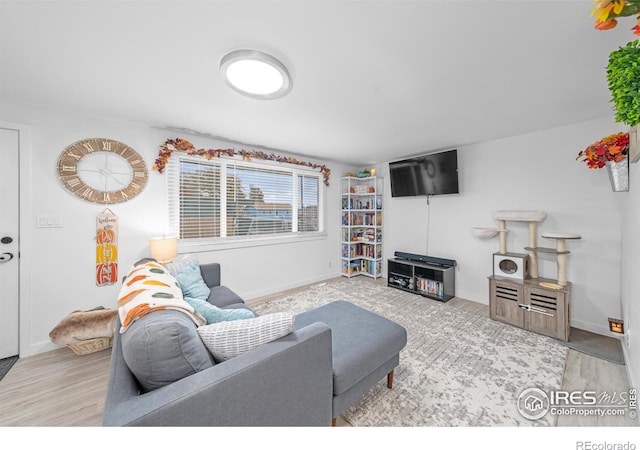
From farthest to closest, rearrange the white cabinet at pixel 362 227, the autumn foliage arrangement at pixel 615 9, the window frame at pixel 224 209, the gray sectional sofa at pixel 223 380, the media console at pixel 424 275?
1. the white cabinet at pixel 362 227
2. the media console at pixel 424 275
3. the window frame at pixel 224 209
4. the gray sectional sofa at pixel 223 380
5. the autumn foliage arrangement at pixel 615 9

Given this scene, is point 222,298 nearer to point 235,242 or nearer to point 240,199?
point 235,242

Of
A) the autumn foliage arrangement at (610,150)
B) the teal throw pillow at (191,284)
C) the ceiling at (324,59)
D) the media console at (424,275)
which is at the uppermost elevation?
the ceiling at (324,59)

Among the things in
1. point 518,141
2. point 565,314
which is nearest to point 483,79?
point 518,141

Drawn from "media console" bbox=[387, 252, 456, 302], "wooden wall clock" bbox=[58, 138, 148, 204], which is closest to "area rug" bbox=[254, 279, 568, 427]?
"media console" bbox=[387, 252, 456, 302]

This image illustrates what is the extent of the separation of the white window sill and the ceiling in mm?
1428

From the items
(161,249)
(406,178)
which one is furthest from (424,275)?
(161,249)

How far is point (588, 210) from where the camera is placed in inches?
98.4

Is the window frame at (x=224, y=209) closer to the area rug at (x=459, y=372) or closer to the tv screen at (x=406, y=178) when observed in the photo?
the area rug at (x=459, y=372)

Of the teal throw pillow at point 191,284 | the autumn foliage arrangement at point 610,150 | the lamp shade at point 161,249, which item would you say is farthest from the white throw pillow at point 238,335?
the autumn foliage arrangement at point 610,150

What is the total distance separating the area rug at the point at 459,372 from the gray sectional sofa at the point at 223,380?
402mm

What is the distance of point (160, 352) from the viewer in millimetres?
895

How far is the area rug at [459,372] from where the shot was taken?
1472 millimetres

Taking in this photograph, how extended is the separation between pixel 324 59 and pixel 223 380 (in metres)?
1.82

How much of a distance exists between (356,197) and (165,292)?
3.95 metres
